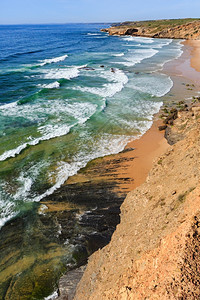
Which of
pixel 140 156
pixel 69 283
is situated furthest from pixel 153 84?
pixel 69 283

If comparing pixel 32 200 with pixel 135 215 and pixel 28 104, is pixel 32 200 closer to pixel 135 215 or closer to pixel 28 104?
pixel 135 215

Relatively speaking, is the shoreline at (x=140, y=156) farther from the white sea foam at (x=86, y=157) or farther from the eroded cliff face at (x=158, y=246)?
the eroded cliff face at (x=158, y=246)

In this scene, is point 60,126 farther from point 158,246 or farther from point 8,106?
point 158,246

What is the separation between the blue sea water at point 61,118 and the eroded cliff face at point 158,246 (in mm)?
5156

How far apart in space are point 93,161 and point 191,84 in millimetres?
19725

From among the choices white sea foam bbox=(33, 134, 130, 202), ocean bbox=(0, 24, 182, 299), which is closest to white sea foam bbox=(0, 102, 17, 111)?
ocean bbox=(0, 24, 182, 299)

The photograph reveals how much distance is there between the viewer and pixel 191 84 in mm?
26406

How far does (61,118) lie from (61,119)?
0.22 meters

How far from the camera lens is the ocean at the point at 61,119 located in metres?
11.1

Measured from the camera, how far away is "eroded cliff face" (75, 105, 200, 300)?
11.0 ft

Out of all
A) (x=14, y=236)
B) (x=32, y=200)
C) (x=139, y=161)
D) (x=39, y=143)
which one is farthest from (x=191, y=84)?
(x=14, y=236)

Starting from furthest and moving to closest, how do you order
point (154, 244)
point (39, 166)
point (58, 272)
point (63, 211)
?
point (39, 166)
point (63, 211)
point (58, 272)
point (154, 244)

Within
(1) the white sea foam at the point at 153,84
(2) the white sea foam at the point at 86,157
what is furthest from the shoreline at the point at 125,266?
(1) the white sea foam at the point at 153,84

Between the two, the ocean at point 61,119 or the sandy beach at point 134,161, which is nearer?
the sandy beach at point 134,161
